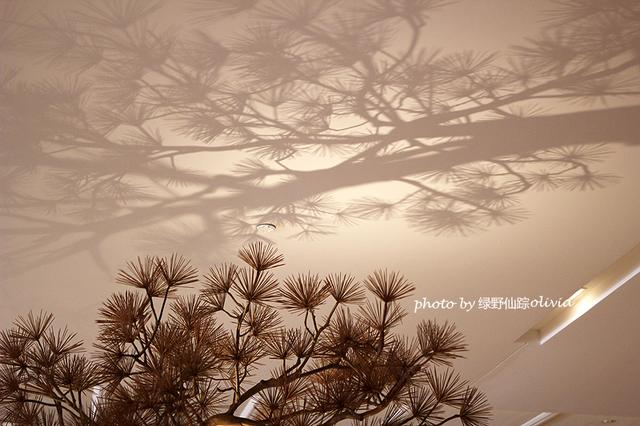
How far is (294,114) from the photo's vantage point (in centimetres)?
338

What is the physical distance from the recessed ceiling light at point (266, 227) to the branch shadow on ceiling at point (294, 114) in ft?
0.17

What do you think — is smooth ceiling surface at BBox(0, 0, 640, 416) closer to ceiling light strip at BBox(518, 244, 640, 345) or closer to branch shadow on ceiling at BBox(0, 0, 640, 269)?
branch shadow on ceiling at BBox(0, 0, 640, 269)

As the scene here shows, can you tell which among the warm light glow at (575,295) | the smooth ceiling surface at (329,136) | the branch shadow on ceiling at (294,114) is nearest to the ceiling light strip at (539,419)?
the warm light glow at (575,295)

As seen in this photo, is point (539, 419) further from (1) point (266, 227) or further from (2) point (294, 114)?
(2) point (294, 114)

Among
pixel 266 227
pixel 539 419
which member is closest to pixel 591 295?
pixel 266 227

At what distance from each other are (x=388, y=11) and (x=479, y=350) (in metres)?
3.60

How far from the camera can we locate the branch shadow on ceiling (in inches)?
116

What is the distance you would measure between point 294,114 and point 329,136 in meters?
0.22

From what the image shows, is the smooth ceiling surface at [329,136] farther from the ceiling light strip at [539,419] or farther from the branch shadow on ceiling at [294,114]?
the ceiling light strip at [539,419]

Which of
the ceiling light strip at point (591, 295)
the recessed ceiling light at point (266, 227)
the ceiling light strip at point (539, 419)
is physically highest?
the recessed ceiling light at point (266, 227)

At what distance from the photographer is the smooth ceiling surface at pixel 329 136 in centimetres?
296

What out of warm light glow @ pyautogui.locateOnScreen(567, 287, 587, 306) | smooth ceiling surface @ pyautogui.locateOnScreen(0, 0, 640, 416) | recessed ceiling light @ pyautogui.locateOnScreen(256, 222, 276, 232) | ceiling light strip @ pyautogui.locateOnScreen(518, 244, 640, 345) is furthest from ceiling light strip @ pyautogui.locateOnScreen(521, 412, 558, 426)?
recessed ceiling light @ pyautogui.locateOnScreen(256, 222, 276, 232)

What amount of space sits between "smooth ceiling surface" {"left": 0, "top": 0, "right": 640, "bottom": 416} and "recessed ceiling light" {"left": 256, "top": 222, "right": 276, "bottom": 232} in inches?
1.6

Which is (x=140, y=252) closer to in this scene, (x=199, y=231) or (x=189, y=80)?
(x=199, y=231)
